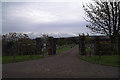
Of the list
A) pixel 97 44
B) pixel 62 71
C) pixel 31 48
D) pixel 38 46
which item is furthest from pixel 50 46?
pixel 62 71

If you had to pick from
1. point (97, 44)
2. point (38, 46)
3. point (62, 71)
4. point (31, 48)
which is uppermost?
point (97, 44)

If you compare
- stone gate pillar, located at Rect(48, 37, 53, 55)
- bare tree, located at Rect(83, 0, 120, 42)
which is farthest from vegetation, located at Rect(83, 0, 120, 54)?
stone gate pillar, located at Rect(48, 37, 53, 55)

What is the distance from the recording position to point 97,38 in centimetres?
1777

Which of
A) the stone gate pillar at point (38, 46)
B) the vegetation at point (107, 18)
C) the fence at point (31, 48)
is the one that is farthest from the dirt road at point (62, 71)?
the stone gate pillar at point (38, 46)

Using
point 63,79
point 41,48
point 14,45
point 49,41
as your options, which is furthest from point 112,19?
point 14,45

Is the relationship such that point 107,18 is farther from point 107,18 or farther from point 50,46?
point 50,46

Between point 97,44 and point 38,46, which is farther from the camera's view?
→ point 38,46

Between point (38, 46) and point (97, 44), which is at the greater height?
point (97, 44)

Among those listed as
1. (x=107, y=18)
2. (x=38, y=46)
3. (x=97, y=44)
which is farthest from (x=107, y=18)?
(x=38, y=46)

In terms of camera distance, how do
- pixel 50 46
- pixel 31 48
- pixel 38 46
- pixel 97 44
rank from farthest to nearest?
pixel 38 46 → pixel 31 48 → pixel 50 46 → pixel 97 44

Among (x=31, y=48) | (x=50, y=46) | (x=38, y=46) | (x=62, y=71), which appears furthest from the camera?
(x=38, y=46)

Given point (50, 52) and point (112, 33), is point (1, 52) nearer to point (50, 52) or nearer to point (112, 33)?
point (50, 52)

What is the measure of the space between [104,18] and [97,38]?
629cm

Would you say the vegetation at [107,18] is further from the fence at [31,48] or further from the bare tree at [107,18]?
the fence at [31,48]
